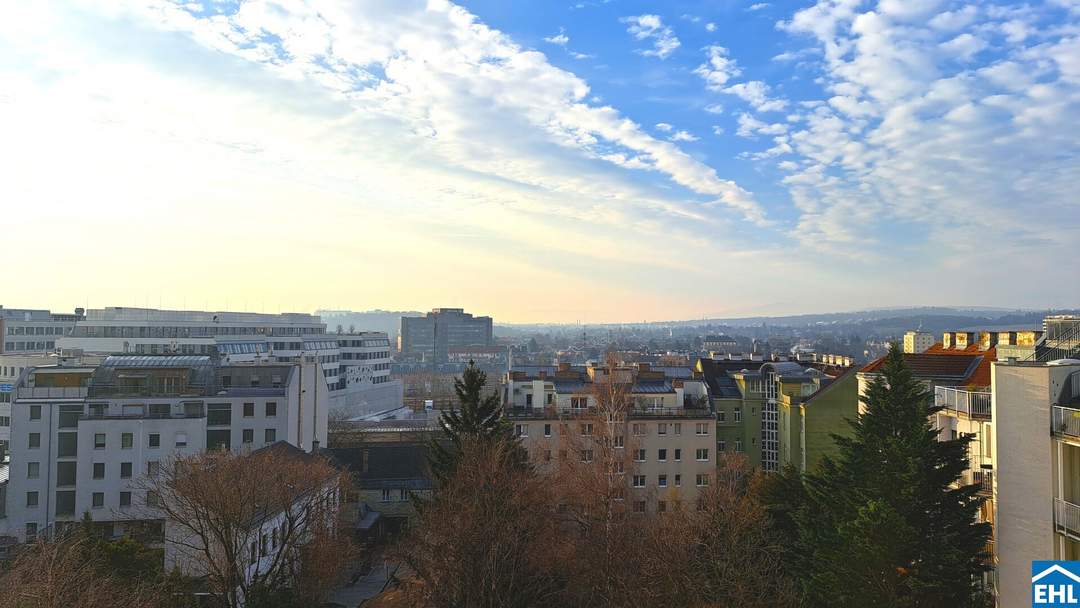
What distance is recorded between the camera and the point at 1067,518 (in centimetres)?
1614

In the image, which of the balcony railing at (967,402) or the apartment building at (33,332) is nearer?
the balcony railing at (967,402)

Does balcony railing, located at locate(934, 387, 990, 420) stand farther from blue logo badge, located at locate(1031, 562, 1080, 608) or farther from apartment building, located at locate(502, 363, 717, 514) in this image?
apartment building, located at locate(502, 363, 717, 514)

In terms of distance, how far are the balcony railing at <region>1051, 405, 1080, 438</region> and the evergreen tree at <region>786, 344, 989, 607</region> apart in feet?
6.73

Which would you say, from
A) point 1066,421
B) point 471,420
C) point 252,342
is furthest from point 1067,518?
point 252,342

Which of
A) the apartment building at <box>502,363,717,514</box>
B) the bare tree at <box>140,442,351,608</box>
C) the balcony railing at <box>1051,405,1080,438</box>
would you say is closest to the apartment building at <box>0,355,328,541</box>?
the bare tree at <box>140,442,351,608</box>

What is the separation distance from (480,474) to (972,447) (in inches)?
635

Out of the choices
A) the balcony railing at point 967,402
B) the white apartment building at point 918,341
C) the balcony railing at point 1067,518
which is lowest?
the balcony railing at point 1067,518

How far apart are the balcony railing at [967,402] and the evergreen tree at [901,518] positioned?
3.01 meters

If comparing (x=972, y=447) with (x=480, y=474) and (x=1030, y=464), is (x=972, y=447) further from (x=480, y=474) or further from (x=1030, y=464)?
(x=480, y=474)

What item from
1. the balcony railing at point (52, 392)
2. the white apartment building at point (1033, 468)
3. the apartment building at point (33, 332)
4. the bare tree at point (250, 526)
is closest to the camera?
the white apartment building at point (1033, 468)

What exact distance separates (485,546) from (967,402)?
1549 cm

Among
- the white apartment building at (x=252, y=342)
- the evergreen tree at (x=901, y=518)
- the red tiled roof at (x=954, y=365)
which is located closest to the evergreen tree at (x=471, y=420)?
the evergreen tree at (x=901, y=518)

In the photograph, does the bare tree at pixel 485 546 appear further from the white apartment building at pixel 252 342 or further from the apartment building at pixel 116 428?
the white apartment building at pixel 252 342

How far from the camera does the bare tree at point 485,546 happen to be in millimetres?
21031
